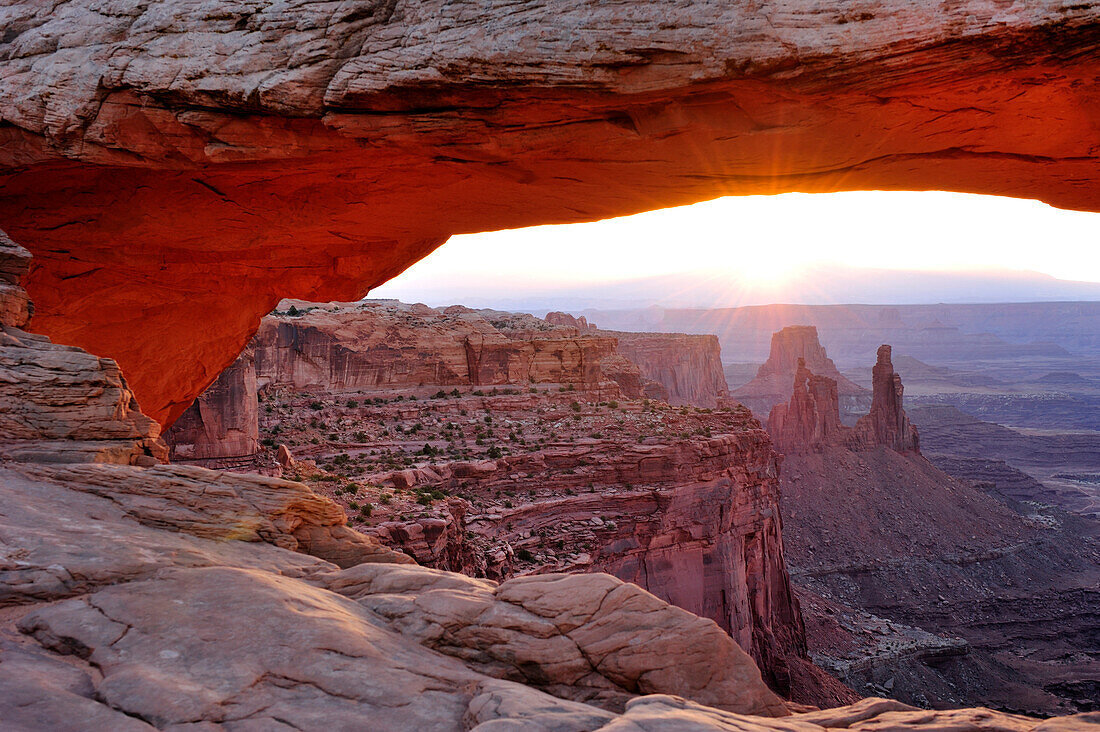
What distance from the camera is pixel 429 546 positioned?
19578 mm

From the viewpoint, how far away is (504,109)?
1015cm

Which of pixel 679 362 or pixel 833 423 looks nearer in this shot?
pixel 833 423

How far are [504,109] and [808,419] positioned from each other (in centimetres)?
6779

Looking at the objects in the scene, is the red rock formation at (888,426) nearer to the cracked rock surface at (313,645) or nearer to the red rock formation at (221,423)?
the red rock formation at (221,423)

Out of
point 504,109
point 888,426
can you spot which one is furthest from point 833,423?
point 504,109

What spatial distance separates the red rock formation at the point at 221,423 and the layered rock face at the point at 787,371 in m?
97.8

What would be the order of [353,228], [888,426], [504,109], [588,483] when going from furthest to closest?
[888,426] → [588,483] → [353,228] → [504,109]

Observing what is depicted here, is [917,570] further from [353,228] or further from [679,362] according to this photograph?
[353,228]

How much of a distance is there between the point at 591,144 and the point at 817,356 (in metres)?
115

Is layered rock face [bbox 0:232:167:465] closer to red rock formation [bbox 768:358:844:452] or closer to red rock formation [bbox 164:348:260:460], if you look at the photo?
red rock formation [bbox 164:348:260:460]

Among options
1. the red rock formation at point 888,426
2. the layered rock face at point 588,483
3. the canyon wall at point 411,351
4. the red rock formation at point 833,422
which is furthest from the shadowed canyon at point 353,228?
the red rock formation at point 888,426

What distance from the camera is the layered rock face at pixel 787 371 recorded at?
117500 millimetres

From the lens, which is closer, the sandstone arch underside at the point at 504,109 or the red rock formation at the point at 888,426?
the sandstone arch underside at the point at 504,109

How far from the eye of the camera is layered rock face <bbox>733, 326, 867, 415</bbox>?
118 metres
